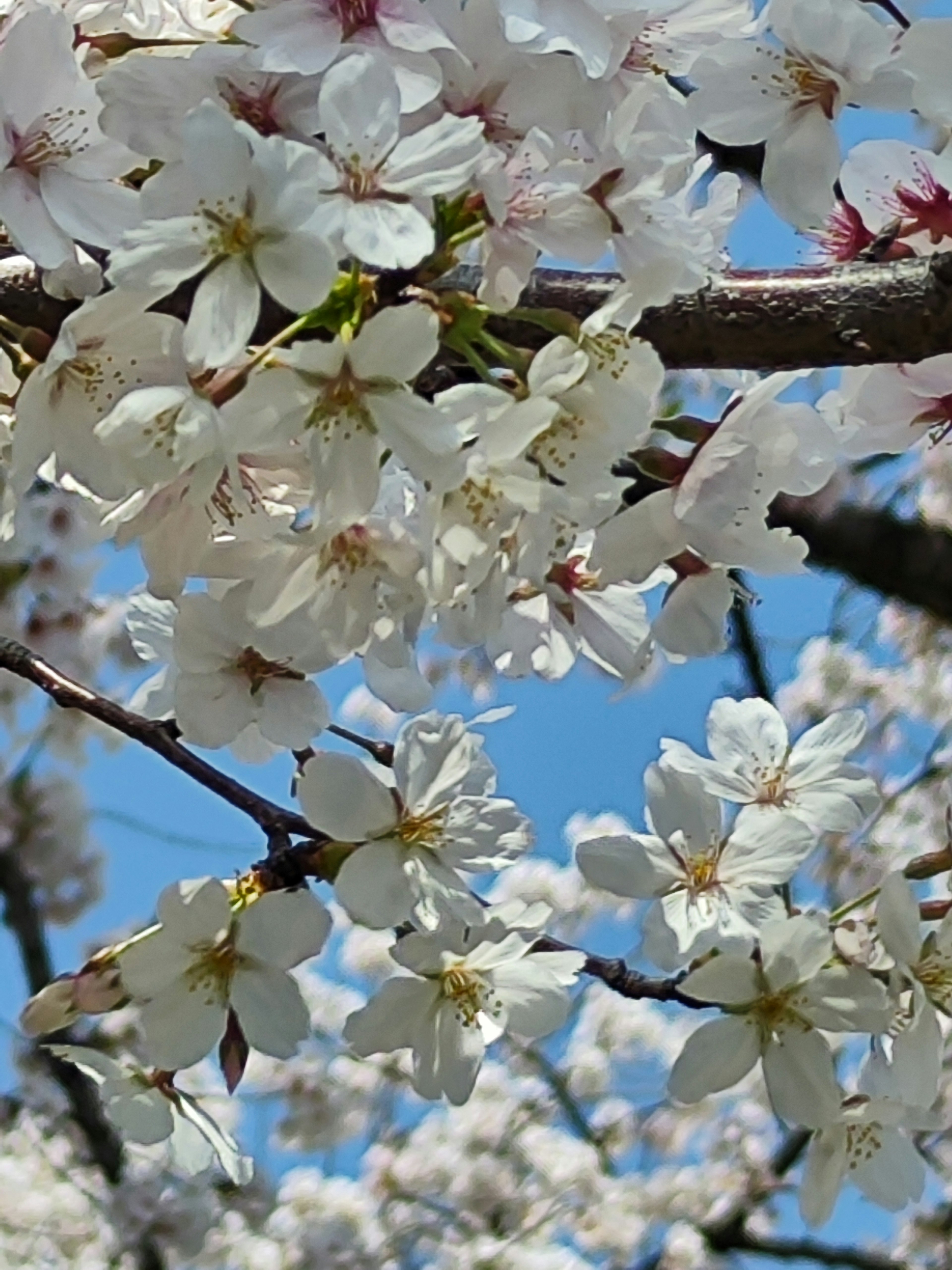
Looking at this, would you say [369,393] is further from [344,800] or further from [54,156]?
[344,800]

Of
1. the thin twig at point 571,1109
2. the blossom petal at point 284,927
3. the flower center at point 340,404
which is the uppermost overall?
the flower center at point 340,404

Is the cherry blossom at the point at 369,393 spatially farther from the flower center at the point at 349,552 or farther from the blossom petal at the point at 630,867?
the blossom petal at the point at 630,867

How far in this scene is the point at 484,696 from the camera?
3744 millimetres

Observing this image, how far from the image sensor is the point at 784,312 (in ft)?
1.97

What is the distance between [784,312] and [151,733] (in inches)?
16.4

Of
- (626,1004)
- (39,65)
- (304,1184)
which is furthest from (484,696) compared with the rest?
(39,65)

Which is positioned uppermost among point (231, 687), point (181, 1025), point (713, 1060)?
point (231, 687)

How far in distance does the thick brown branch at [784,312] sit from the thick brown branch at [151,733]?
0.93 ft

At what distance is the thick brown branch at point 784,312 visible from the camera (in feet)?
1.94

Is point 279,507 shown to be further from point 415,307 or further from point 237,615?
point 415,307

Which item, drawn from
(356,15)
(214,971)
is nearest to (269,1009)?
(214,971)

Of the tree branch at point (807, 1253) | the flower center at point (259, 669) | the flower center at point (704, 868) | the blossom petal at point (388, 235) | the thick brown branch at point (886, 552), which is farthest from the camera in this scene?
the tree branch at point (807, 1253)

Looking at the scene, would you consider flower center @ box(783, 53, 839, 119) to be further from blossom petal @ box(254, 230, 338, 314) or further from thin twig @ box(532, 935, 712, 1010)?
thin twig @ box(532, 935, 712, 1010)

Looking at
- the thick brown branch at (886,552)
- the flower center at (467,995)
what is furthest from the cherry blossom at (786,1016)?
the thick brown branch at (886,552)
